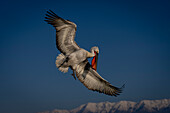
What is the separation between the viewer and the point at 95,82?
38.8 ft

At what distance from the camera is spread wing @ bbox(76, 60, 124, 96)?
38.0 feet

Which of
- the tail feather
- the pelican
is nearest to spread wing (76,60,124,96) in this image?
the pelican

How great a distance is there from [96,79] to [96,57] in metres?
1.33

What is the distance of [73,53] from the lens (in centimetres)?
1032

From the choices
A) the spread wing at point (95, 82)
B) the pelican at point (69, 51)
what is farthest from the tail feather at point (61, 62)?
the spread wing at point (95, 82)

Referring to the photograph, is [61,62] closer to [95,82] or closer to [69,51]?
[69,51]

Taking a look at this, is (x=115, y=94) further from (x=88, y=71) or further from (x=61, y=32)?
(x=61, y=32)

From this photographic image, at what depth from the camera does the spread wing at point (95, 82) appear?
11586 mm

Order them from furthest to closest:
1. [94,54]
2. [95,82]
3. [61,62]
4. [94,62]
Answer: [95,82]
[94,62]
[94,54]
[61,62]

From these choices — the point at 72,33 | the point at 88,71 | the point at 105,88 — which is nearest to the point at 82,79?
the point at 88,71

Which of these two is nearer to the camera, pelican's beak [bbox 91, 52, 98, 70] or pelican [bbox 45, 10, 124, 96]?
pelican [bbox 45, 10, 124, 96]

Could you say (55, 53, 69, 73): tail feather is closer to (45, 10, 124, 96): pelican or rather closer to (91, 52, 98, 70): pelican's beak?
(45, 10, 124, 96): pelican

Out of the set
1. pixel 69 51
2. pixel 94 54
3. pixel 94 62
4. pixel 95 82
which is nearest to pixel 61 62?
pixel 69 51

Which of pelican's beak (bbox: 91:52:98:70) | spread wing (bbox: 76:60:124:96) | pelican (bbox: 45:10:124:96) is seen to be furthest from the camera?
spread wing (bbox: 76:60:124:96)
